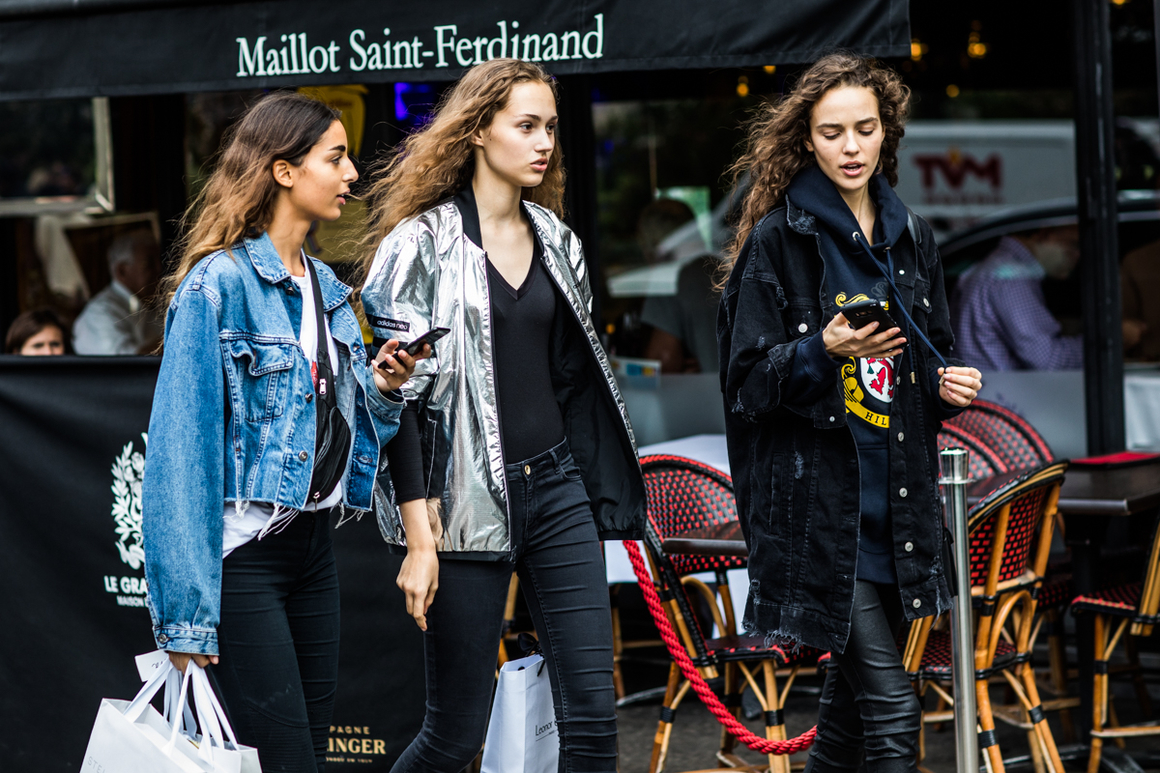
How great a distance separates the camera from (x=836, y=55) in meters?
3.19

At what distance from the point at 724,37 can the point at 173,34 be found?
185cm

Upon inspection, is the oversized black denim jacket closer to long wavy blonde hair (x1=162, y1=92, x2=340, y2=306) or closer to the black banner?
long wavy blonde hair (x1=162, y1=92, x2=340, y2=306)

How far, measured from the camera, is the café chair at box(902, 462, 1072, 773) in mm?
3777

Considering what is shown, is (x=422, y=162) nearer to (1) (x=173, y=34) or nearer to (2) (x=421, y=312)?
(2) (x=421, y=312)

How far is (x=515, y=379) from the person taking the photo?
3031 millimetres

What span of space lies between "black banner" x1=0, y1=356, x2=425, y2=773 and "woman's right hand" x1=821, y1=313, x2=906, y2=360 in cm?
182

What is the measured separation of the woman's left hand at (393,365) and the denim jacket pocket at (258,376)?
0.65ft

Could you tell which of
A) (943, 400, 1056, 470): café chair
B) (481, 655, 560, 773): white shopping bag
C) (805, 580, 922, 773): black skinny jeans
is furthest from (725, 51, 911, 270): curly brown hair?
(943, 400, 1056, 470): café chair

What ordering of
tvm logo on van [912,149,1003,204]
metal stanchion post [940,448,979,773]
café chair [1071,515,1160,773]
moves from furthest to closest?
tvm logo on van [912,149,1003,204], café chair [1071,515,1160,773], metal stanchion post [940,448,979,773]

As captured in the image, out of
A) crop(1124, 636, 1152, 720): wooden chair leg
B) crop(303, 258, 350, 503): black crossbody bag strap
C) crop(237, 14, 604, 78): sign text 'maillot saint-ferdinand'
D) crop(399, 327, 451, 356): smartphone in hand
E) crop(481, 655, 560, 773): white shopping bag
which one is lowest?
crop(1124, 636, 1152, 720): wooden chair leg

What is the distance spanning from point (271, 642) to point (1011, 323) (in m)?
4.88

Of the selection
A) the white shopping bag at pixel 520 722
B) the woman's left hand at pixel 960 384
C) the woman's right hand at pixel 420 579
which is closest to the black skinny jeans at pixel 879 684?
the woman's left hand at pixel 960 384

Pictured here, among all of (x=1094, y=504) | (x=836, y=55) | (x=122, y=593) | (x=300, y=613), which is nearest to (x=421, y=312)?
(x=300, y=613)

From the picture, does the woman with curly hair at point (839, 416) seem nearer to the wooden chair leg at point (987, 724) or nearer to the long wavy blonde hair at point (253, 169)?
the wooden chair leg at point (987, 724)
